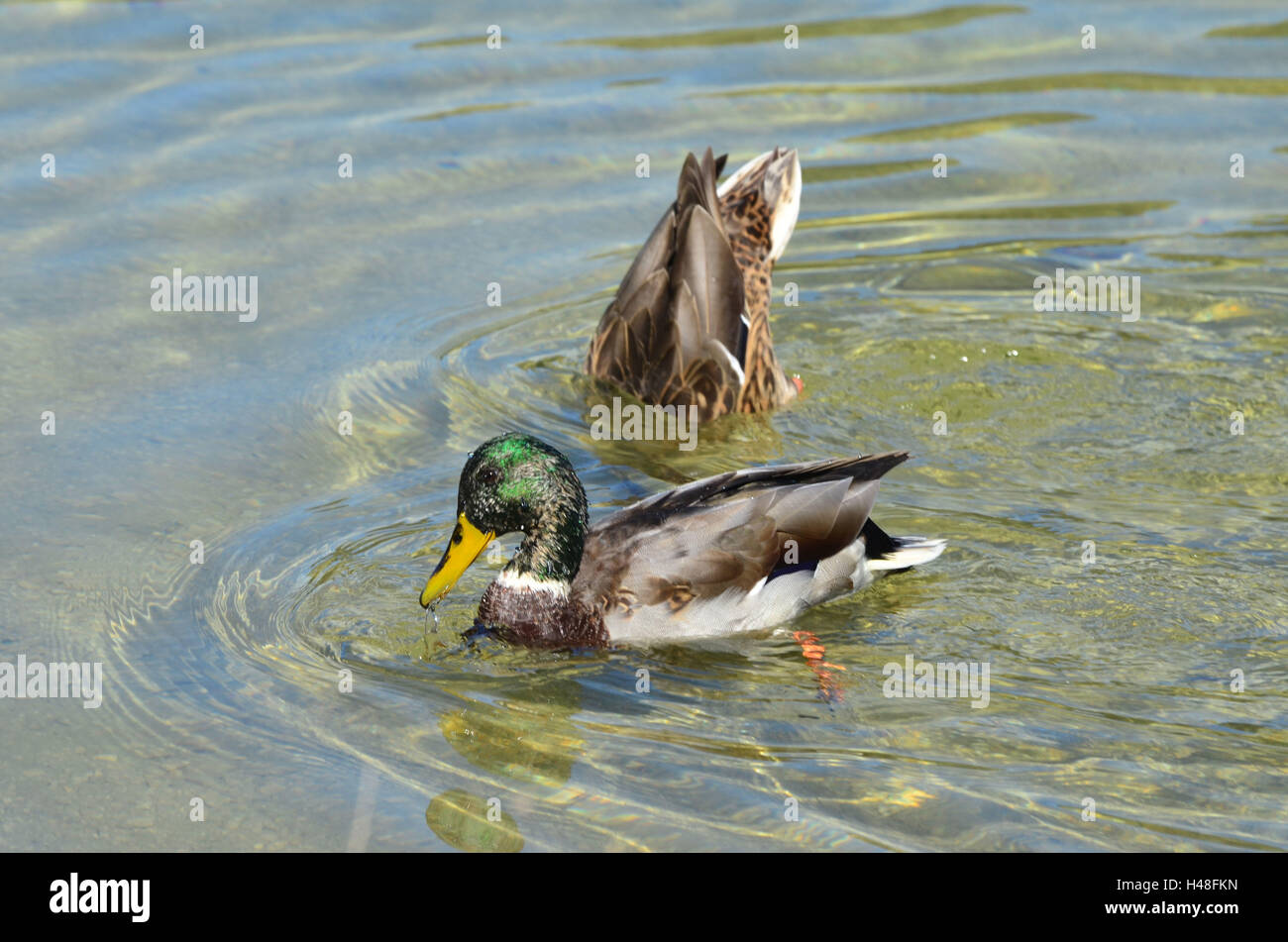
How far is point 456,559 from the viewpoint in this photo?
686 cm

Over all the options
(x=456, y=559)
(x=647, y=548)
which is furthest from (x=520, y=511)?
(x=647, y=548)

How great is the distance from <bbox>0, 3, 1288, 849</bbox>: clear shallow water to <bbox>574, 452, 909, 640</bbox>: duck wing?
17cm

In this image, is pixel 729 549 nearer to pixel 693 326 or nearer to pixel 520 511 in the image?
pixel 520 511

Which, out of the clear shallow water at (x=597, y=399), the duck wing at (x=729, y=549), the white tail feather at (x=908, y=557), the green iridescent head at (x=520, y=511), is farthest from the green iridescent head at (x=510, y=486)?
the white tail feather at (x=908, y=557)

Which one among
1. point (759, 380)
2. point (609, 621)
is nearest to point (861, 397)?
point (759, 380)

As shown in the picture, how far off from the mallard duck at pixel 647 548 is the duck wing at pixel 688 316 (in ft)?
6.86

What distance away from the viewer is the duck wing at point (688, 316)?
913 cm

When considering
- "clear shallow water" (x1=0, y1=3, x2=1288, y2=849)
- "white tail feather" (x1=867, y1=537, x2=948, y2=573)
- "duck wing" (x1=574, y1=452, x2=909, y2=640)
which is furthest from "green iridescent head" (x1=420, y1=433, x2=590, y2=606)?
"white tail feather" (x1=867, y1=537, x2=948, y2=573)

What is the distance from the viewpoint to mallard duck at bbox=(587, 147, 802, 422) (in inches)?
360

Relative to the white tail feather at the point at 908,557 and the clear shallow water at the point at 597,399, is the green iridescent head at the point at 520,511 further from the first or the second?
the white tail feather at the point at 908,557

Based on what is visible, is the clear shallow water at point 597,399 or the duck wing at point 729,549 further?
the duck wing at point 729,549

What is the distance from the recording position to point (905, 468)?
8.29 m

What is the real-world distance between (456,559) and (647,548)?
75 centimetres

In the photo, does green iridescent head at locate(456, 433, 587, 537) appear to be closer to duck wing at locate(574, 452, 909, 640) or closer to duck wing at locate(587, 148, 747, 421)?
duck wing at locate(574, 452, 909, 640)
